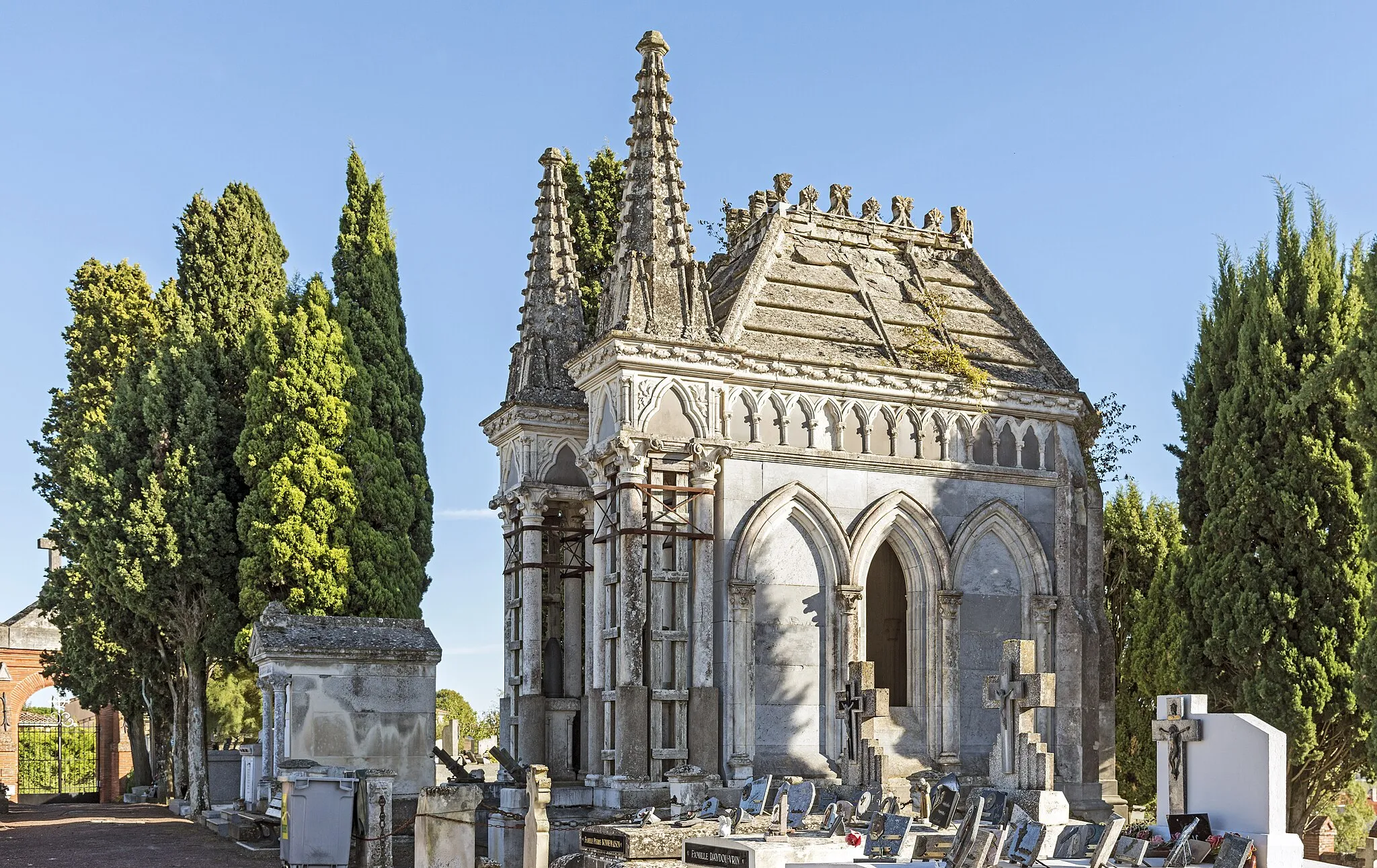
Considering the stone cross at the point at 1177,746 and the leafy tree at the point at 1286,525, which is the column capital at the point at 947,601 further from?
the stone cross at the point at 1177,746

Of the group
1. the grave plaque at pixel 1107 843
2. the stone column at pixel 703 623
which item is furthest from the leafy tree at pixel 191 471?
the grave plaque at pixel 1107 843

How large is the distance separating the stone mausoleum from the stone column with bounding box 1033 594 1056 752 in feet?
0.17

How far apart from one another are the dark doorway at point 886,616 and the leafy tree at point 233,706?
15.2 metres

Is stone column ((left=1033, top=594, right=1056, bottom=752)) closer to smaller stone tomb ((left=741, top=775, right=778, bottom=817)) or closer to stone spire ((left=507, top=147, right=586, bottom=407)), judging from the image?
smaller stone tomb ((left=741, top=775, right=778, bottom=817))

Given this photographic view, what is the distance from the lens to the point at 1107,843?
586 inches

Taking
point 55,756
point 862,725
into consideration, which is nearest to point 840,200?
point 862,725

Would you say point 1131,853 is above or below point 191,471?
below

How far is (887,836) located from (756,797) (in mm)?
3280

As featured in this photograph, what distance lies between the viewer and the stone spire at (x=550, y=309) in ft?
85.6

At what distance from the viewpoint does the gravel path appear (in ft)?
64.9

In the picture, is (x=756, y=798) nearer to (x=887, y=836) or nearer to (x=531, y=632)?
(x=887, y=836)

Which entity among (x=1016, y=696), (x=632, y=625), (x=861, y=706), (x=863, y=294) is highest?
(x=863, y=294)

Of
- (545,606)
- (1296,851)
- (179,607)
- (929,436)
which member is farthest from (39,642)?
(1296,851)

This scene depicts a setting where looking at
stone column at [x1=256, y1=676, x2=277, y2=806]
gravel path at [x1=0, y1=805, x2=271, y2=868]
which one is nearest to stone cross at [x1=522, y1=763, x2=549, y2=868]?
gravel path at [x1=0, y1=805, x2=271, y2=868]
